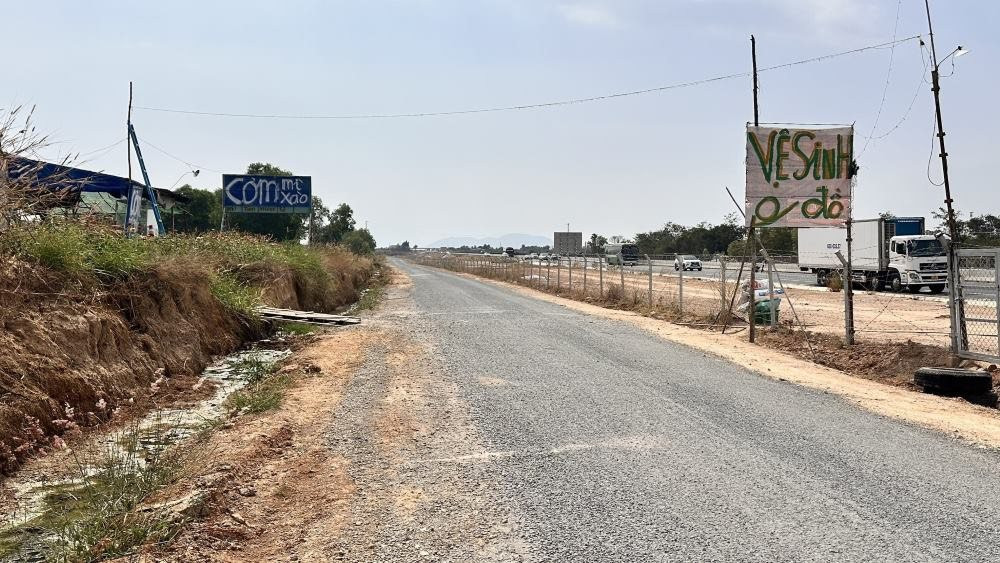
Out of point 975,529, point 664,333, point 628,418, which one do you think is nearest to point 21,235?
point 628,418

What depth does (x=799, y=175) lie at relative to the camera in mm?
14547

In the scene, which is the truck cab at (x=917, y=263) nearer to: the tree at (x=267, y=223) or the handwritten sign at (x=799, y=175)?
the handwritten sign at (x=799, y=175)

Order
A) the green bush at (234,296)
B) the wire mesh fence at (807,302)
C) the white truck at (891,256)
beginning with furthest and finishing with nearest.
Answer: the white truck at (891,256)
the wire mesh fence at (807,302)
the green bush at (234,296)

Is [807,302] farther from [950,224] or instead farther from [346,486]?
[346,486]

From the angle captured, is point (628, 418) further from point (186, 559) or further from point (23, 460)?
point (23, 460)

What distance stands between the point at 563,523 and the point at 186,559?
2.27 metres

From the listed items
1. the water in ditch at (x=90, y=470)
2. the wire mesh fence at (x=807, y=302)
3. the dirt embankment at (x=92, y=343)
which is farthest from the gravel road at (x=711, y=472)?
the wire mesh fence at (x=807, y=302)

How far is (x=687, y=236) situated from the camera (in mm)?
118000

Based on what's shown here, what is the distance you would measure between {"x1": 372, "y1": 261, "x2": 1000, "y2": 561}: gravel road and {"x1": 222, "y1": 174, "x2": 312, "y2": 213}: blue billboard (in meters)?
23.8

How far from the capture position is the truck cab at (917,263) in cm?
2927

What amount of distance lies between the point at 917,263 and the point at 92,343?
31370 millimetres

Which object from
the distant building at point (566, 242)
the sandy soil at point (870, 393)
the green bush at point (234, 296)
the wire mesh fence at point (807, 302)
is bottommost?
the sandy soil at point (870, 393)

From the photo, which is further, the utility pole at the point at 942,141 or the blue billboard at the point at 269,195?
the blue billboard at the point at 269,195

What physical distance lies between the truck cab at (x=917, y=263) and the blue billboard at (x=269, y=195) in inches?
1042
